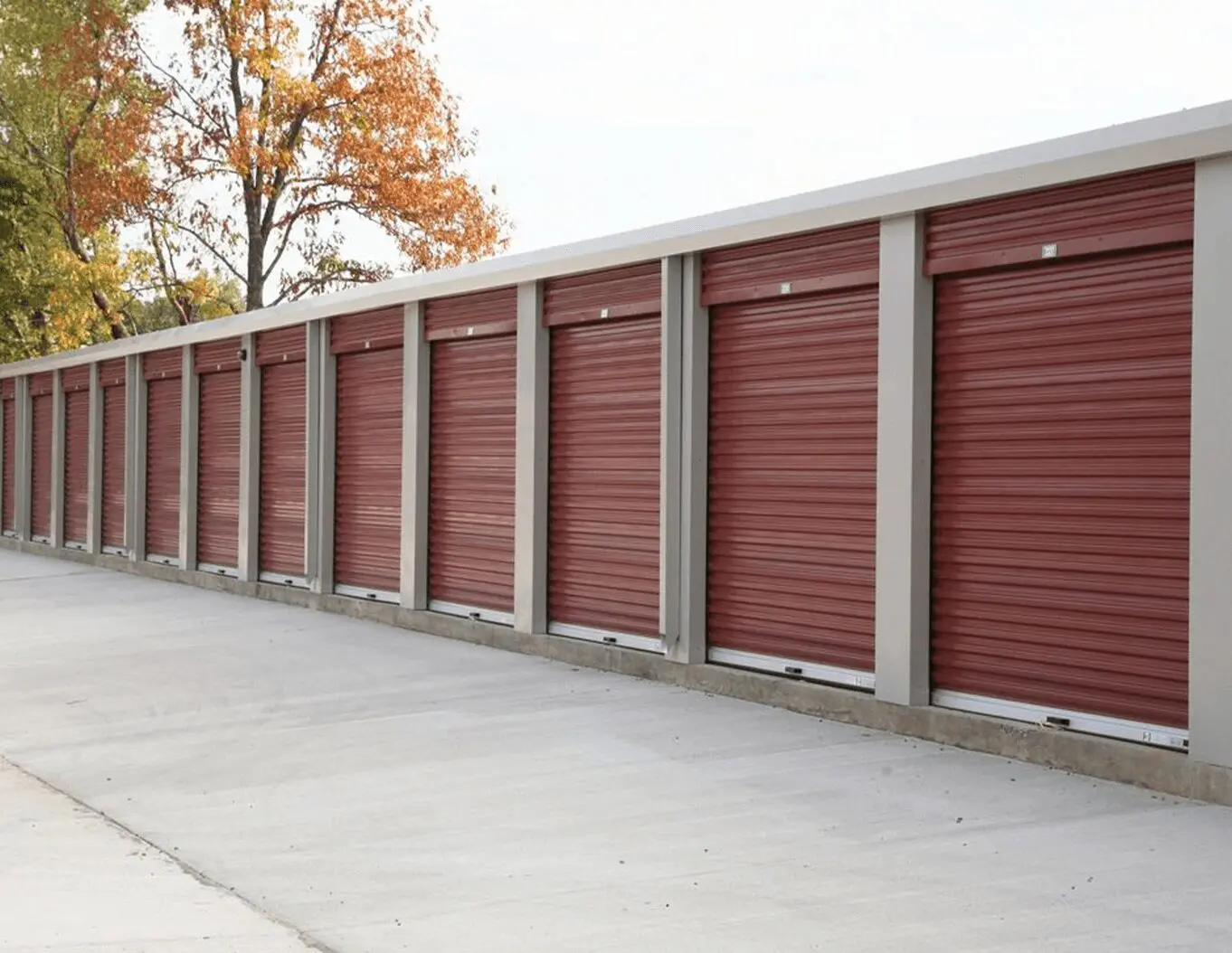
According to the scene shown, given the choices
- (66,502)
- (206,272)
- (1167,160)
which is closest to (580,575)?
(1167,160)

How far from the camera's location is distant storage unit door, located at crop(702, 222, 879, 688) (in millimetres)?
9859

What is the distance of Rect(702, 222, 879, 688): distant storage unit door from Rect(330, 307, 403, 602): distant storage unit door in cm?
521

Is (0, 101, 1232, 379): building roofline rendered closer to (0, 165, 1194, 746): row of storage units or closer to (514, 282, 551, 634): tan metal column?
(0, 165, 1194, 746): row of storage units

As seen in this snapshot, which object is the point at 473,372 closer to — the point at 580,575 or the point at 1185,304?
the point at 580,575

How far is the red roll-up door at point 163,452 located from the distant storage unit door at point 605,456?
32.2 feet

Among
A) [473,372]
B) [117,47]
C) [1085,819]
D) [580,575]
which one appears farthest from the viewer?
[117,47]

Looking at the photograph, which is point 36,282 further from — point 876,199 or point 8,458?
point 876,199

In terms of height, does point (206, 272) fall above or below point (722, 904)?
above

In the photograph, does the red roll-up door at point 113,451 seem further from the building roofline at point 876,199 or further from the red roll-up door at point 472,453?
the red roll-up door at point 472,453

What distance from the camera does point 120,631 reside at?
15.1m

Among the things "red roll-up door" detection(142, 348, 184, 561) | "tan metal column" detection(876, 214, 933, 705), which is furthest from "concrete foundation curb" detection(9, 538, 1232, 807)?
"red roll-up door" detection(142, 348, 184, 561)

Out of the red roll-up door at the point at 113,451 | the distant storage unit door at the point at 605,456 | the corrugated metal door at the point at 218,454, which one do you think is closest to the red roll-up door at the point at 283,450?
the corrugated metal door at the point at 218,454

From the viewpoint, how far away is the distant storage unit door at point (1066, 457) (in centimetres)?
791

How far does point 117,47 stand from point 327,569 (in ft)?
66.5
